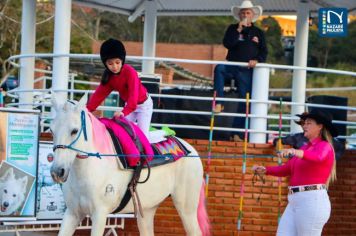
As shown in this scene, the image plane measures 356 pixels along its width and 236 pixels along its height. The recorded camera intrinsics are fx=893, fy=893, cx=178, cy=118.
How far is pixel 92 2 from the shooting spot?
1819 cm

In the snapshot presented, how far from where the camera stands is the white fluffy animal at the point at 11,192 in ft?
38.5

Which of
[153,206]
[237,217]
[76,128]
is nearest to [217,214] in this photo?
[237,217]

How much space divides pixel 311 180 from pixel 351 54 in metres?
47.0

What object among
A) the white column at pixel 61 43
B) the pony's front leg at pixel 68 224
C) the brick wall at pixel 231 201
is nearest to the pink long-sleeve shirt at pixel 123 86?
the pony's front leg at pixel 68 224

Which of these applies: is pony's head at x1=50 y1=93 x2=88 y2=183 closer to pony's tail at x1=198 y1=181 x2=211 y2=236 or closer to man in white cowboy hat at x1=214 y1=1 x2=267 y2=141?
pony's tail at x1=198 y1=181 x2=211 y2=236

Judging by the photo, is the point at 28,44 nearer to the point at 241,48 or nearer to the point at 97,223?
the point at 241,48

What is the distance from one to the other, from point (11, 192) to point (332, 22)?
6.35m

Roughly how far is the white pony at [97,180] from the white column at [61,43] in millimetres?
3546

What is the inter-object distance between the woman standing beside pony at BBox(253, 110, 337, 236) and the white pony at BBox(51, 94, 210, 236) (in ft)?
4.67

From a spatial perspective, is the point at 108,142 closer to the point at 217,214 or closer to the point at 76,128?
the point at 76,128

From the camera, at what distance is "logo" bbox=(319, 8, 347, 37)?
14969mm

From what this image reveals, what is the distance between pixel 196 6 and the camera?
1905 cm

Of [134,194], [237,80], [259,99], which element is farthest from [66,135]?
[237,80]

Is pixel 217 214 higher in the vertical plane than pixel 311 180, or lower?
lower
